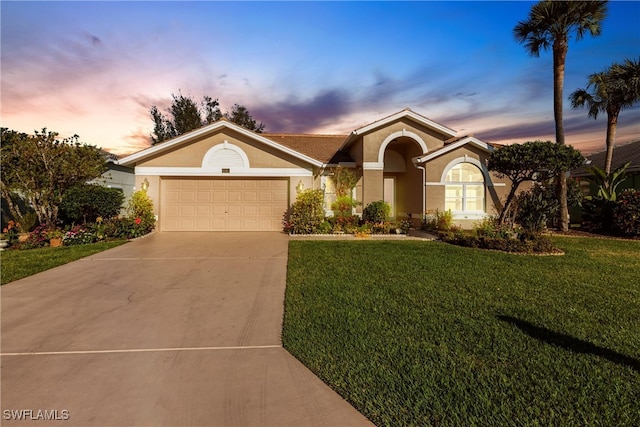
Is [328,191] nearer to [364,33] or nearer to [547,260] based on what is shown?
[364,33]

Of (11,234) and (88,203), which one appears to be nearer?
(11,234)

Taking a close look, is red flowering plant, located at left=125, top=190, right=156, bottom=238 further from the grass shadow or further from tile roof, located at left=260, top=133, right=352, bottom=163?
the grass shadow

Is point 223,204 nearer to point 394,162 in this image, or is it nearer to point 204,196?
point 204,196

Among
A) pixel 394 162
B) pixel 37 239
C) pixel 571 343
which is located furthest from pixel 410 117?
pixel 37 239

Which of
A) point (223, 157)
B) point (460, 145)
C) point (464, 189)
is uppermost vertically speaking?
point (460, 145)

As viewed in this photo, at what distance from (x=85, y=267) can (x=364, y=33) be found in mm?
10192

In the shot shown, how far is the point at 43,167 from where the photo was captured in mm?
11578

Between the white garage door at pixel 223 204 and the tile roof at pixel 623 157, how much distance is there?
58.6 ft

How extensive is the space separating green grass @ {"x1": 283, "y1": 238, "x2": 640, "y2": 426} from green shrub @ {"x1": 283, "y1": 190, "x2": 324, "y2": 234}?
223 inches

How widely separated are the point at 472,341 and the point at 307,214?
9.96m

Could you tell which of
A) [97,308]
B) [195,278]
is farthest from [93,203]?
[97,308]

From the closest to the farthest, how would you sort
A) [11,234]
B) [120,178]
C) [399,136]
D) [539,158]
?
1. [11,234]
2. [539,158]
3. [399,136]
4. [120,178]

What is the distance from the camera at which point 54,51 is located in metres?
9.93

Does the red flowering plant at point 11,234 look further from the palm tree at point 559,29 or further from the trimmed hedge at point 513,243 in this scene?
the palm tree at point 559,29
